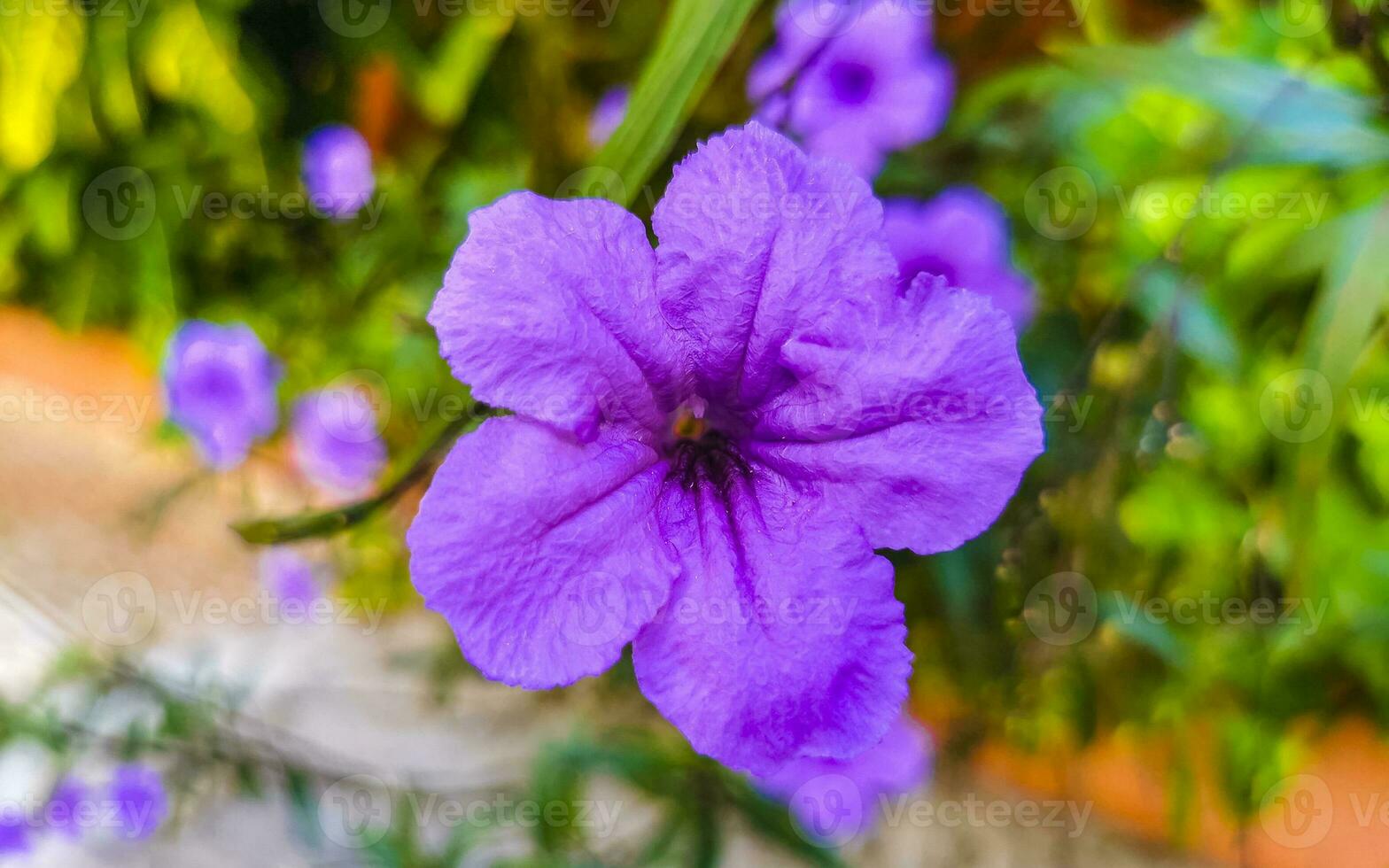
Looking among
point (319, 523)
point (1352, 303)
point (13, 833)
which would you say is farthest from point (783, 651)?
point (13, 833)

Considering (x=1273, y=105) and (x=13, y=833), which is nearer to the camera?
(x=1273, y=105)

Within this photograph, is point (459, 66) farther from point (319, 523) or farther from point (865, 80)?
point (319, 523)

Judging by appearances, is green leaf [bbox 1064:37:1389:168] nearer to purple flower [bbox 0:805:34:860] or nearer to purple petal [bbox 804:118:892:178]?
purple petal [bbox 804:118:892:178]

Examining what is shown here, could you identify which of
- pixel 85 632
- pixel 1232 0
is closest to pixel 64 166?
pixel 85 632

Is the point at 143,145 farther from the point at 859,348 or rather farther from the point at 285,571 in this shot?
the point at 859,348

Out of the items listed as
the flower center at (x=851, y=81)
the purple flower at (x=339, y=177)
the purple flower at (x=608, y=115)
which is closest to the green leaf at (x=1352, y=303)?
the flower center at (x=851, y=81)

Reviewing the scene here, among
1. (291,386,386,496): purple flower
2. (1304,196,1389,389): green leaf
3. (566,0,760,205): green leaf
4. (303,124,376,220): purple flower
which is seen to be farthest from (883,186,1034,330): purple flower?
(291,386,386,496): purple flower

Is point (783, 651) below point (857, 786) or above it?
above
